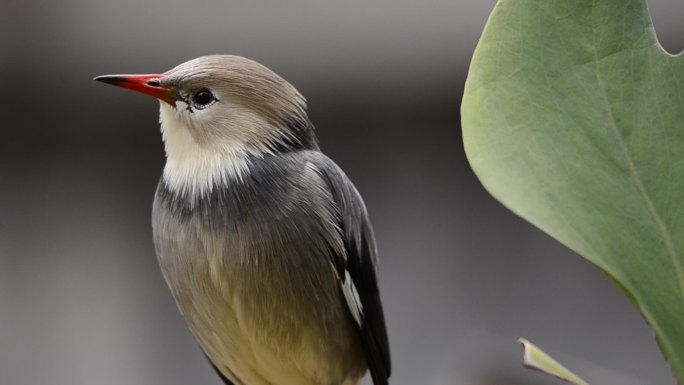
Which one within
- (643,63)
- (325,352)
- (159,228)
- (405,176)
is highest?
(643,63)

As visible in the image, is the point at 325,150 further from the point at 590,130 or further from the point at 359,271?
the point at 590,130

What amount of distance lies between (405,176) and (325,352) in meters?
1.93

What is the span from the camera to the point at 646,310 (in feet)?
2.37

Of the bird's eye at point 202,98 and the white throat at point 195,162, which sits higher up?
the bird's eye at point 202,98

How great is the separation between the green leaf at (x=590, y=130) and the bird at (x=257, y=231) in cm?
70

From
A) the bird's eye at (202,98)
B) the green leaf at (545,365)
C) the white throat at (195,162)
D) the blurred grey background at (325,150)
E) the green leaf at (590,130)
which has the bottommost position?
the blurred grey background at (325,150)

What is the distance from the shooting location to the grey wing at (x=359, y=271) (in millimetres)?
1516

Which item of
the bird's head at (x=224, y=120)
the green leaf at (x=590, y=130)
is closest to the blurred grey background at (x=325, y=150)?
the bird's head at (x=224, y=120)

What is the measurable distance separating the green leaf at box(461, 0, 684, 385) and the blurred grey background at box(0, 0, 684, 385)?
8.21 feet

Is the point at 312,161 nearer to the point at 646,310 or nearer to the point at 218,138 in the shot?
the point at 218,138

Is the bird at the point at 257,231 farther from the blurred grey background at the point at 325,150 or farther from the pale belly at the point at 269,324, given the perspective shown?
the blurred grey background at the point at 325,150

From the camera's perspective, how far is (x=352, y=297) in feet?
4.99

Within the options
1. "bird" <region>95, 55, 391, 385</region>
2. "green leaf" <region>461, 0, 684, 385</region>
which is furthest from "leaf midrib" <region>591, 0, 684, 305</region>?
"bird" <region>95, 55, 391, 385</region>

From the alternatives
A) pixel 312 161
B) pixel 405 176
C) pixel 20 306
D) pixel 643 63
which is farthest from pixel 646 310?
pixel 20 306
